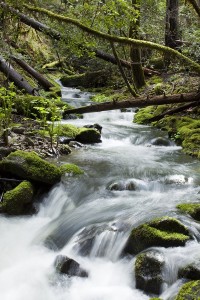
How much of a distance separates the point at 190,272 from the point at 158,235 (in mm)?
624

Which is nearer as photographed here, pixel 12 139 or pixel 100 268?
pixel 100 268

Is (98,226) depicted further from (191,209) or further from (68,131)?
(68,131)

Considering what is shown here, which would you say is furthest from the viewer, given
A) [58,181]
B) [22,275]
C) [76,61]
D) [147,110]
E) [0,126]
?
[76,61]

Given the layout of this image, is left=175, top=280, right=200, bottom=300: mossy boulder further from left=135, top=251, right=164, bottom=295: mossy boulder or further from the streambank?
the streambank

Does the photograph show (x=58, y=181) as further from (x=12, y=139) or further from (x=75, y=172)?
(x=12, y=139)

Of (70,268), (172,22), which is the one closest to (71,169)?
(70,268)

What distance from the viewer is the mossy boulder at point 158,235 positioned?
446cm

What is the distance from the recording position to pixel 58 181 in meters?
6.63

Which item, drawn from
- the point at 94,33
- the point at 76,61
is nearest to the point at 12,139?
the point at 94,33

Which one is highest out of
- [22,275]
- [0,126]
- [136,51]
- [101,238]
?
[136,51]

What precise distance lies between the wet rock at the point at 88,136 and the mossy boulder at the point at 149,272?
224 inches

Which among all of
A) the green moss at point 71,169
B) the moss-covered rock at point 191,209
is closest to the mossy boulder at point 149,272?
the moss-covered rock at point 191,209

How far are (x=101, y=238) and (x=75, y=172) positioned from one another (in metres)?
2.34

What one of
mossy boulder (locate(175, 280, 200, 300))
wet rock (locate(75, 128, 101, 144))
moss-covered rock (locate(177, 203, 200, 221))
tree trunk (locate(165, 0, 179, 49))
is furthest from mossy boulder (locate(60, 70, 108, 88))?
mossy boulder (locate(175, 280, 200, 300))
